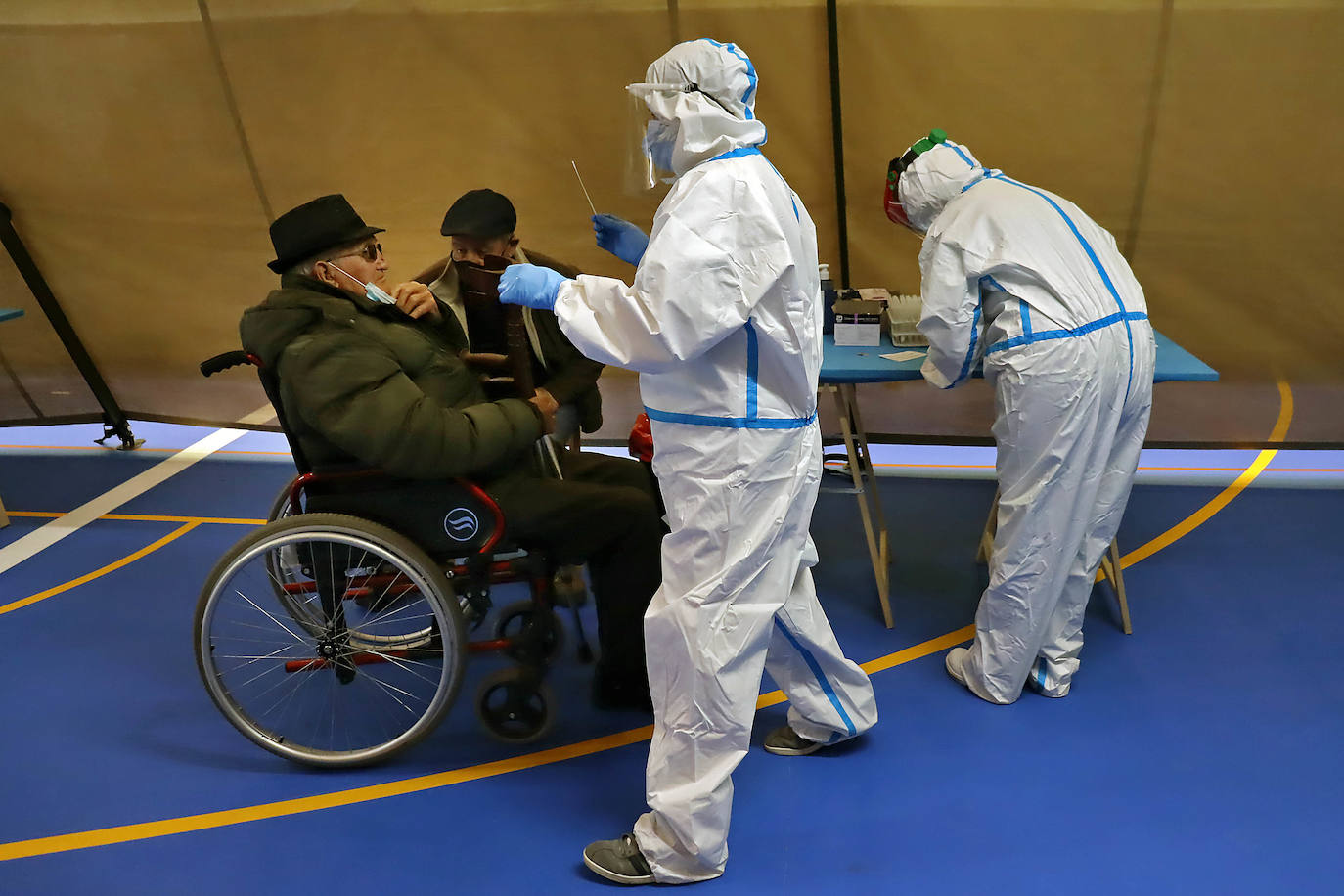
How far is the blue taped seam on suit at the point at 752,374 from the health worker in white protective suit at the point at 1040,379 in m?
0.87

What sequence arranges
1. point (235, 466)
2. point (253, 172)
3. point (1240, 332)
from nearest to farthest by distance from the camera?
point (1240, 332) → point (253, 172) → point (235, 466)

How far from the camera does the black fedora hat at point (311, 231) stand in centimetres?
215

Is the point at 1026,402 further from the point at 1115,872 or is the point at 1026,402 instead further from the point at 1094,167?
the point at 1094,167

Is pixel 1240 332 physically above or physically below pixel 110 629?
above

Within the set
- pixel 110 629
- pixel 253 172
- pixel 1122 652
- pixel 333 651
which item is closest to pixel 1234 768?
pixel 1122 652

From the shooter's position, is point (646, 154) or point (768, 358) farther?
point (646, 154)

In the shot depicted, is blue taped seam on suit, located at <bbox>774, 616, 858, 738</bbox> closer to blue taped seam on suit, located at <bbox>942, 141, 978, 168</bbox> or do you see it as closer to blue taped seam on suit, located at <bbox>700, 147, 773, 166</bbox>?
Answer: blue taped seam on suit, located at <bbox>700, 147, 773, 166</bbox>

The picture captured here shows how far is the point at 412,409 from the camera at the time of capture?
6.88 feet

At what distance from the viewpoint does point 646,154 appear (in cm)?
201

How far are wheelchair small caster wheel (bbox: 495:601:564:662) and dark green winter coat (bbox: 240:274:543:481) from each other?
0.51m

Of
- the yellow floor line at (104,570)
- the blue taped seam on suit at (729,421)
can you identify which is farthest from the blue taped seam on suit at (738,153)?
the yellow floor line at (104,570)

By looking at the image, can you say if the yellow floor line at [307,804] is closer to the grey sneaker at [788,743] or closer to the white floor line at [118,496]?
the grey sneaker at [788,743]

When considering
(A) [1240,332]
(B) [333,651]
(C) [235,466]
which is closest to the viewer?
(B) [333,651]

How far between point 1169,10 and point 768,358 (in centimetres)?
249
